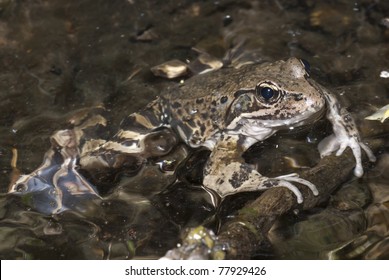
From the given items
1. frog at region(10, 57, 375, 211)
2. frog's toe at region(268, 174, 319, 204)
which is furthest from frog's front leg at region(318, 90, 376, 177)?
frog's toe at region(268, 174, 319, 204)

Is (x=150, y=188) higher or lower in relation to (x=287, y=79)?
lower

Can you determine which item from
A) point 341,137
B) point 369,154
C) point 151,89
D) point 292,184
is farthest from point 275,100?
point 151,89

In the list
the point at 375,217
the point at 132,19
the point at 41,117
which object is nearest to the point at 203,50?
the point at 132,19

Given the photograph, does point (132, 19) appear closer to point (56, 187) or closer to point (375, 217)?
point (56, 187)

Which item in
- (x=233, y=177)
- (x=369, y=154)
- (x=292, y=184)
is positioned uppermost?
(x=292, y=184)

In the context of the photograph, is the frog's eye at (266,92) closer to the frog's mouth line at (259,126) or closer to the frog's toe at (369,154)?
the frog's mouth line at (259,126)

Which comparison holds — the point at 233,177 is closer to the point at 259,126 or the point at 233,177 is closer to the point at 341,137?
the point at 259,126
